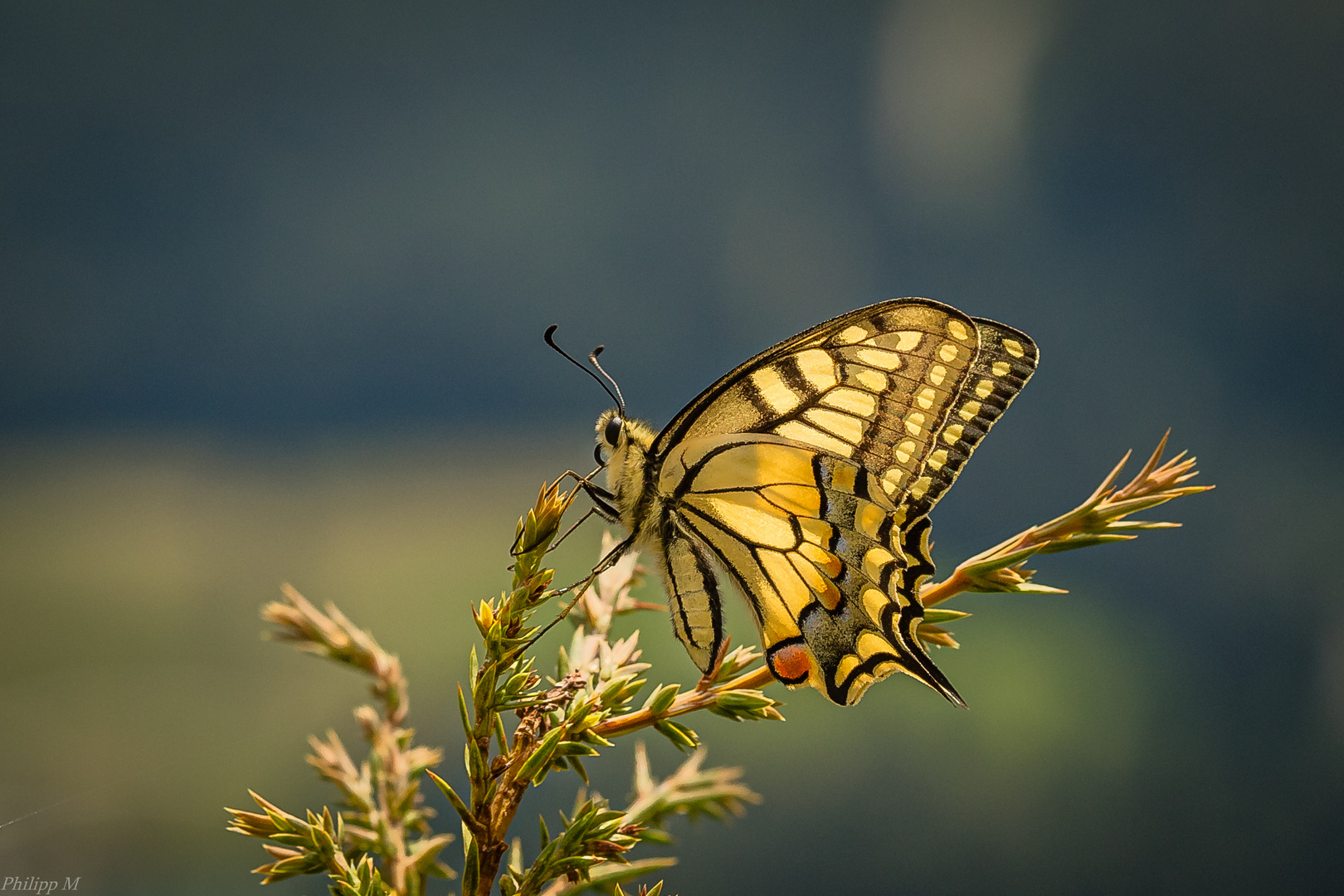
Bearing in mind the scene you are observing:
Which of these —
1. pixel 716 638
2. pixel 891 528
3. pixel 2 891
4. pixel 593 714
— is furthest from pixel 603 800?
pixel 2 891

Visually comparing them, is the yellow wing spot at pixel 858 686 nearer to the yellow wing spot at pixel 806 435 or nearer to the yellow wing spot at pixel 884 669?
the yellow wing spot at pixel 884 669

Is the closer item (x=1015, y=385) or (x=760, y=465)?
(x=1015, y=385)

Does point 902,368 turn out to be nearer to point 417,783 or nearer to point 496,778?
point 496,778

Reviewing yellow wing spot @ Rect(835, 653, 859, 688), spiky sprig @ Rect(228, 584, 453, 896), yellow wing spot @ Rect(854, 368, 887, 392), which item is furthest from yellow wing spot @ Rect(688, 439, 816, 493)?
spiky sprig @ Rect(228, 584, 453, 896)

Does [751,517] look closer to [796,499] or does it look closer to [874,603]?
[796,499]

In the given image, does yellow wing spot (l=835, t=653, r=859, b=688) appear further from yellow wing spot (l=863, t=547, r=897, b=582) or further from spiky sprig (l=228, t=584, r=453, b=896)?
spiky sprig (l=228, t=584, r=453, b=896)

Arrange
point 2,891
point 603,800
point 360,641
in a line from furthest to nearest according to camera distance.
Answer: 1. point 2,891
2. point 360,641
3. point 603,800

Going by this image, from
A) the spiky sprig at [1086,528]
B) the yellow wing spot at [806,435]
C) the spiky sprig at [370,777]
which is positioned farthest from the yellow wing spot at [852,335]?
the spiky sprig at [370,777]
